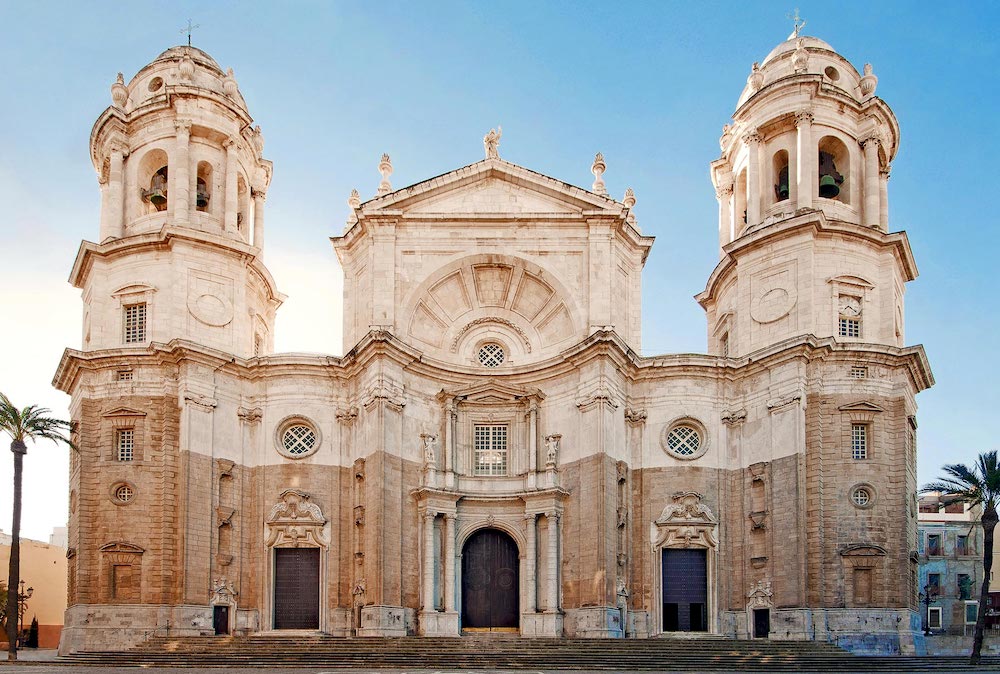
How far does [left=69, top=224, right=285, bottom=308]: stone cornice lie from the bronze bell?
69.1ft

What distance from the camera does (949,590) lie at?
66562mm

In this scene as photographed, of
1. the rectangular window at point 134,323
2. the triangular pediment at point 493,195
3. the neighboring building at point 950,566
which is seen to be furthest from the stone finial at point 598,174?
the neighboring building at point 950,566

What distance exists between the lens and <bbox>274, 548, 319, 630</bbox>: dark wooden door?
39.8 metres

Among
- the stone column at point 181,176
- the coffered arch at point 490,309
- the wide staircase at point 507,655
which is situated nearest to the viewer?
the wide staircase at point 507,655

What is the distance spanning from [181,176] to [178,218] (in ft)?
5.74

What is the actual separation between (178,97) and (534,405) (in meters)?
18.4

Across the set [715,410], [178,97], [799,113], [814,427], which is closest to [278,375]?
[178,97]

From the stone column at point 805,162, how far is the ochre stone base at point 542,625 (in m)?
17.9

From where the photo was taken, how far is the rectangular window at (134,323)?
135 ft

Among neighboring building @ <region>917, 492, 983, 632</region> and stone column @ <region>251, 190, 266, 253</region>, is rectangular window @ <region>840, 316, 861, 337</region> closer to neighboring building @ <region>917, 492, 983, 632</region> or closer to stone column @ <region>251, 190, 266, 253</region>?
stone column @ <region>251, 190, 266, 253</region>

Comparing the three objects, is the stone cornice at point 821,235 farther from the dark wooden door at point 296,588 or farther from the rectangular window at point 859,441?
the dark wooden door at point 296,588

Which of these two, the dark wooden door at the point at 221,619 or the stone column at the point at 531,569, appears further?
the stone column at the point at 531,569

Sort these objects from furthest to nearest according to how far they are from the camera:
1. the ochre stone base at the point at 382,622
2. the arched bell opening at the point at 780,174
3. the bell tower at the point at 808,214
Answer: the arched bell opening at the point at 780,174, the bell tower at the point at 808,214, the ochre stone base at the point at 382,622

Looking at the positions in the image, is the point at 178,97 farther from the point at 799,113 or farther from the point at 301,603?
the point at 799,113
